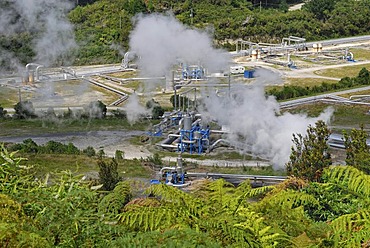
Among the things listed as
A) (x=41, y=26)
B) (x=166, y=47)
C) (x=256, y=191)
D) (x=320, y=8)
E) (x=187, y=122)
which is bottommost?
(x=187, y=122)

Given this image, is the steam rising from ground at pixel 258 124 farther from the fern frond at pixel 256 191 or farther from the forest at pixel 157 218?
the forest at pixel 157 218

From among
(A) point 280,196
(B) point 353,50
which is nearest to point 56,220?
(A) point 280,196

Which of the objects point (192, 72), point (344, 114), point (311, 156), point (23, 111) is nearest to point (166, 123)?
point (23, 111)

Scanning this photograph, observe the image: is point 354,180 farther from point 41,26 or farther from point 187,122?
point 41,26

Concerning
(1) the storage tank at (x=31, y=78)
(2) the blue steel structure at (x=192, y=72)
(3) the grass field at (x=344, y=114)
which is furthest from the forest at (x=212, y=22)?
Result: (3) the grass field at (x=344, y=114)

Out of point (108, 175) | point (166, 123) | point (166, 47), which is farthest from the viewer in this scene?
point (166, 47)

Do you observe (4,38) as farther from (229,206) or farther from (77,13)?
(229,206)
